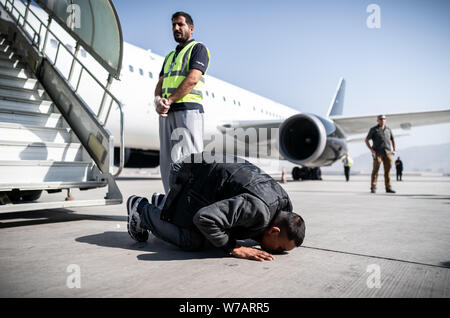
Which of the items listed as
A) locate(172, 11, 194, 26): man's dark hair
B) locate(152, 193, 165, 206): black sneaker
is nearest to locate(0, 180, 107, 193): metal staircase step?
locate(152, 193, 165, 206): black sneaker

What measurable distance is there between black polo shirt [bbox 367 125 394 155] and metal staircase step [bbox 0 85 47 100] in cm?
484

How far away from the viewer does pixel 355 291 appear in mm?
1076

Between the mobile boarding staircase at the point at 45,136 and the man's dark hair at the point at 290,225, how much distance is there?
1.49m

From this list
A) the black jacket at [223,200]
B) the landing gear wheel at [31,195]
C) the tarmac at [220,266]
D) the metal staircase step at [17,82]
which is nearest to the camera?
the tarmac at [220,266]

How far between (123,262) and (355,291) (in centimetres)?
93

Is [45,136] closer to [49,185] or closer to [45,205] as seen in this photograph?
[49,185]

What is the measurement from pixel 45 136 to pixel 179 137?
1508mm

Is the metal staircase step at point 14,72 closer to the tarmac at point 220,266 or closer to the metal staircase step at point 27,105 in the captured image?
the metal staircase step at point 27,105

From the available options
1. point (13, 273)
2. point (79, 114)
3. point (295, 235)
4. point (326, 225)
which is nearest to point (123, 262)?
point (13, 273)

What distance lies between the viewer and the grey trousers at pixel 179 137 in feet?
7.36

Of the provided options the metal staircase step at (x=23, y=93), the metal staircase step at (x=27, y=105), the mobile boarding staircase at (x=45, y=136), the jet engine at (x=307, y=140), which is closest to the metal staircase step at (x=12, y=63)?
the mobile boarding staircase at (x=45, y=136)

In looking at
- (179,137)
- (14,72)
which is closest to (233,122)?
(14,72)
